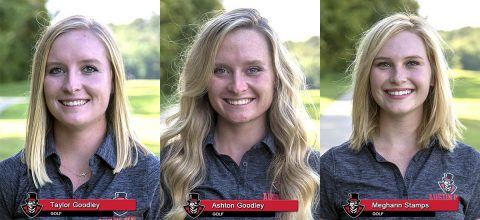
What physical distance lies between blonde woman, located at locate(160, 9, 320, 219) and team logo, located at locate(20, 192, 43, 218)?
25.8 inches

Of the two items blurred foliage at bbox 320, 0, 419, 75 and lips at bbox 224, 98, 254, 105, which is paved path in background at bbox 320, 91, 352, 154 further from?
lips at bbox 224, 98, 254, 105

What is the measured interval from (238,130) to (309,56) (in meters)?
0.55

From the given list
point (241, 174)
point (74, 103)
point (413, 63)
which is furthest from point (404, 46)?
point (74, 103)

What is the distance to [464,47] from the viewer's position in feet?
10.3

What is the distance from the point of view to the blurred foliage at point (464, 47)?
10.2 ft

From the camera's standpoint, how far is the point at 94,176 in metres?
3.08

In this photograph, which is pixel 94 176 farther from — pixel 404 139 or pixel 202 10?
pixel 404 139

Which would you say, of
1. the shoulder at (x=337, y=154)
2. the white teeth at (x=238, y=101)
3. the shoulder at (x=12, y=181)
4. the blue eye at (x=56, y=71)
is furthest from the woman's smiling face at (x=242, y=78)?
the shoulder at (x=12, y=181)

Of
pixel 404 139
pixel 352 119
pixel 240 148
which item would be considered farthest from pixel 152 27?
pixel 404 139

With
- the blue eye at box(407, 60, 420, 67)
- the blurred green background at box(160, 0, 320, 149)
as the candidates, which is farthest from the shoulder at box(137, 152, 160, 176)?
the blue eye at box(407, 60, 420, 67)

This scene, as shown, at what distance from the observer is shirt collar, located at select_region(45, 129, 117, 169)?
10.1 feet

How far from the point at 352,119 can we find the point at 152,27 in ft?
3.86

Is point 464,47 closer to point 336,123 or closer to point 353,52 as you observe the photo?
point 353,52

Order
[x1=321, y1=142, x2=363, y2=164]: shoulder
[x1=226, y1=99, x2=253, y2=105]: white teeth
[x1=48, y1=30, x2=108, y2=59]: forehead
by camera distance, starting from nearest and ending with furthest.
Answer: [x1=48, y1=30, x2=108, y2=59]: forehead → [x1=226, y1=99, x2=253, y2=105]: white teeth → [x1=321, y1=142, x2=363, y2=164]: shoulder
